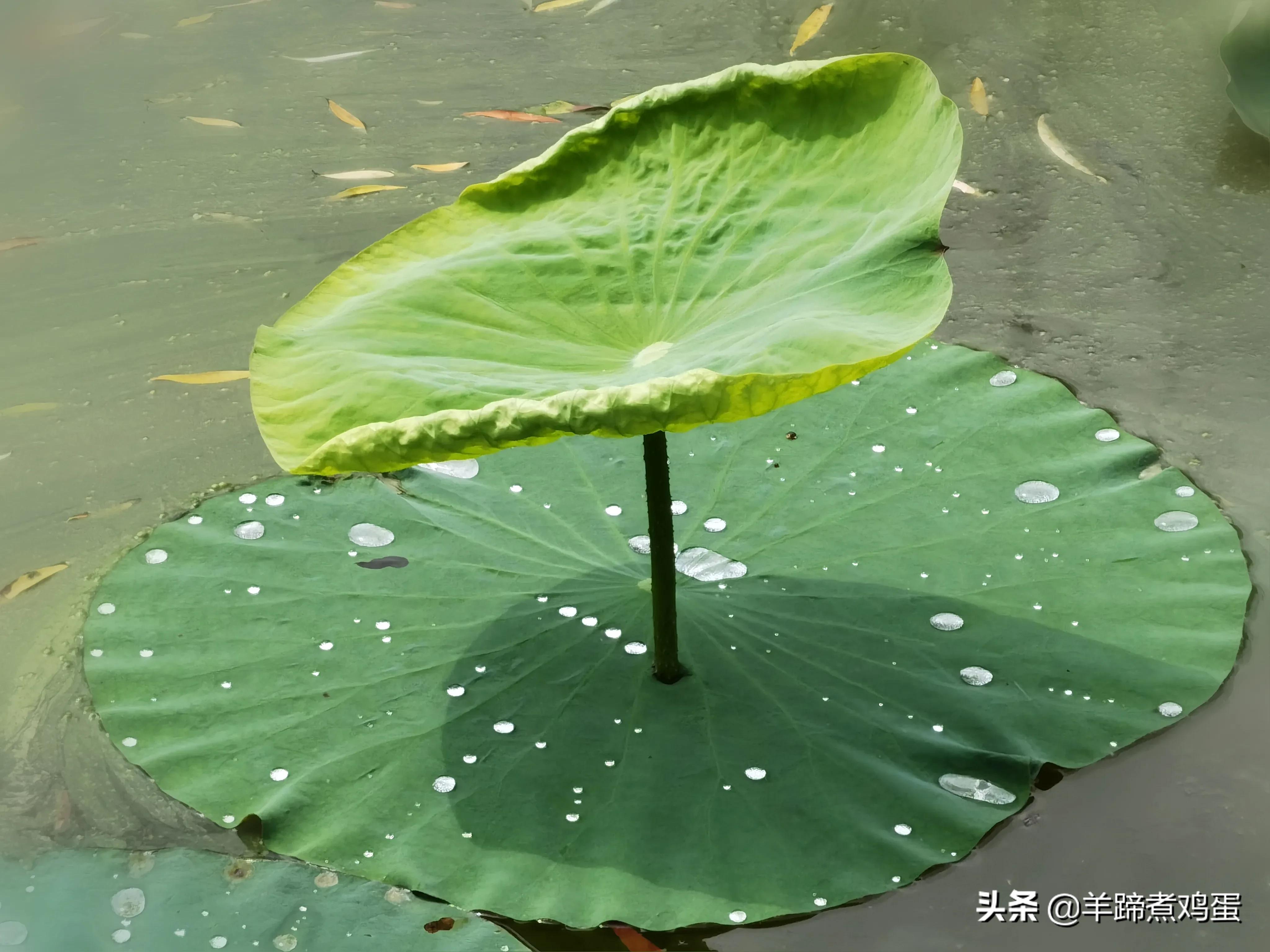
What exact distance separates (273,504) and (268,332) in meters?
0.50

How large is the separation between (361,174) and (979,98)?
134 cm

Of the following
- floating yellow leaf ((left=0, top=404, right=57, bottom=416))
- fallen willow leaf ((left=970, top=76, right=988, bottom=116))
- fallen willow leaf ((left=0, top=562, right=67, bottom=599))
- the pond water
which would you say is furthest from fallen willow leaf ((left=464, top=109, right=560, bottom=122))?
fallen willow leaf ((left=0, top=562, right=67, bottom=599))

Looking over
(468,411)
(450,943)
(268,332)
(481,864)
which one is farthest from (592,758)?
(268,332)

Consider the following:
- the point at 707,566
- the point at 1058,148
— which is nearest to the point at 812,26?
the point at 1058,148

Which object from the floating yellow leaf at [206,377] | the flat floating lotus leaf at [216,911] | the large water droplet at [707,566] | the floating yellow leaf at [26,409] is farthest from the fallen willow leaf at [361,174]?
the flat floating lotus leaf at [216,911]

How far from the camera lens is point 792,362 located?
1234 mm

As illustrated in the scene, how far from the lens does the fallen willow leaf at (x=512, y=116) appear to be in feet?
10.1

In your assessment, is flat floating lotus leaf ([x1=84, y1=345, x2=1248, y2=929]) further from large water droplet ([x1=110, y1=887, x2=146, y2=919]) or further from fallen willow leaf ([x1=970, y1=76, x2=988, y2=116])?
fallen willow leaf ([x1=970, y1=76, x2=988, y2=116])

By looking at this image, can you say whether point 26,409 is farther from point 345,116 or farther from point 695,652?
point 695,652

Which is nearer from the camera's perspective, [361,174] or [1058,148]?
[1058,148]

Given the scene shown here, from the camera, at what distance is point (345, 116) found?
319 centimetres

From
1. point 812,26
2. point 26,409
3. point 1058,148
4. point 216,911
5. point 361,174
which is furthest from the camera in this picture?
point 812,26

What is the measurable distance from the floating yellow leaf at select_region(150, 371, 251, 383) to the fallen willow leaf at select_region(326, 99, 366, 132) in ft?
3.10

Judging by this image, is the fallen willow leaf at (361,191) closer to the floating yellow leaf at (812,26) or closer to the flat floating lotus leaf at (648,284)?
the floating yellow leaf at (812,26)
